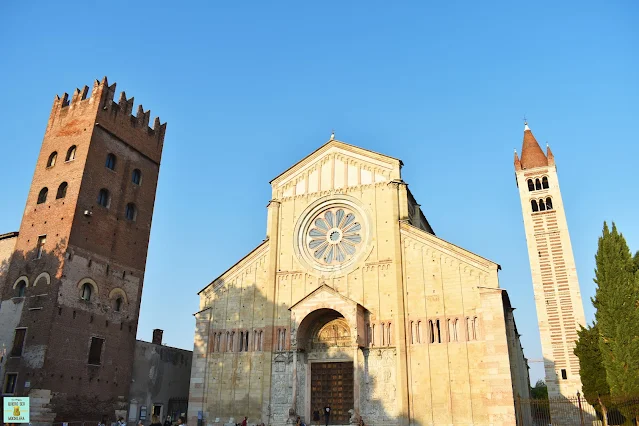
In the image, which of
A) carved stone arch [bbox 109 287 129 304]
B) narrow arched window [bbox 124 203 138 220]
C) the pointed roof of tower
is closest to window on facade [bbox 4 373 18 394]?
carved stone arch [bbox 109 287 129 304]

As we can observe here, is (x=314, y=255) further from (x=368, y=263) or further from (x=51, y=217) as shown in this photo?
(x=51, y=217)

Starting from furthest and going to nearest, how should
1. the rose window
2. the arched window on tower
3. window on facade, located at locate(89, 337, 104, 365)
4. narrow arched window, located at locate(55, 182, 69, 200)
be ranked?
the arched window on tower
narrow arched window, located at locate(55, 182, 69, 200)
the rose window
window on facade, located at locate(89, 337, 104, 365)

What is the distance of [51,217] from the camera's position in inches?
1077

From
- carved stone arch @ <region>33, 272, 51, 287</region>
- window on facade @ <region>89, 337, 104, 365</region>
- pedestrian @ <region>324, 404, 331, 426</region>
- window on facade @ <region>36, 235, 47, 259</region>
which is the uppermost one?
window on facade @ <region>36, 235, 47, 259</region>

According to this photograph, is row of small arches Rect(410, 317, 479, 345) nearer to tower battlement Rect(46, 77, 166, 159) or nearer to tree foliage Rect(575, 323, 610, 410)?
tree foliage Rect(575, 323, 610, 410)

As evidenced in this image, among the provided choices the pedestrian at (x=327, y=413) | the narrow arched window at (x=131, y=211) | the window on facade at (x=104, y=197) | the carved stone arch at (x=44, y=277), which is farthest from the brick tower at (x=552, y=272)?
the carved stone arch at (x=44, y=277)

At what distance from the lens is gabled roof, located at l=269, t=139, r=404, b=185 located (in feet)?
90.1

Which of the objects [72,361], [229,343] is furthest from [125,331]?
[229,343]

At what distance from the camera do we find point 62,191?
28031 mm

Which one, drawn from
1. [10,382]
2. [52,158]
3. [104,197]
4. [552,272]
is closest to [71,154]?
[52,158]

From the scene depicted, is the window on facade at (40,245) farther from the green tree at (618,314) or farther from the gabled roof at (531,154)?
the gabled roof at (531,154)

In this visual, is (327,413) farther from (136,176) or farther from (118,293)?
(136,176)

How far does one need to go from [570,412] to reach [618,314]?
15864 mm

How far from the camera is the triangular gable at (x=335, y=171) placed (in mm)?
27531
